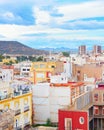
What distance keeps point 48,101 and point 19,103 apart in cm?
437

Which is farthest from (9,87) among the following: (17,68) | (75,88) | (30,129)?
(17,68)

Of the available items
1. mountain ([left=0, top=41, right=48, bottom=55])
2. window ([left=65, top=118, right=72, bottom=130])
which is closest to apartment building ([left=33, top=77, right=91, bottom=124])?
window ([left=65, top=118, right=72, bottom=130])

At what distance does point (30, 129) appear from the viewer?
23.3m

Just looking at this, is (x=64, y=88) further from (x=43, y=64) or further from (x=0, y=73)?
(x=43, y=64)

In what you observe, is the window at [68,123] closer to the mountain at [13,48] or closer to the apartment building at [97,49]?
the apartment building at [97,49]

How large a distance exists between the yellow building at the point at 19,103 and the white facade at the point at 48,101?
6.12ft

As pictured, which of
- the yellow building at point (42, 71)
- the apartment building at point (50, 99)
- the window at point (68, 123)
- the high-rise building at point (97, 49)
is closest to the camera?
the window at point (68, 123)

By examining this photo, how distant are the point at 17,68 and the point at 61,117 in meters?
33.8

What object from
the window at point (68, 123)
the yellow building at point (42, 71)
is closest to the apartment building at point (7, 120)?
the window at point (68, 123)

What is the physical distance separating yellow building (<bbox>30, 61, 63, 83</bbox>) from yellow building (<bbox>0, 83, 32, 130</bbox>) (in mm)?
13876

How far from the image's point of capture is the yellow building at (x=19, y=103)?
828 inches

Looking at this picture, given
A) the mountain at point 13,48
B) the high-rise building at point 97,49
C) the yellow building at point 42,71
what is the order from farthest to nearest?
the mountain at point 13,48 → the high-rise building at point 97,49 → the yellow building at point 42,71

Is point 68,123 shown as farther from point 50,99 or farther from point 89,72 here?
point 89,72

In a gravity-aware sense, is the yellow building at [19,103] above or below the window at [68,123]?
above
